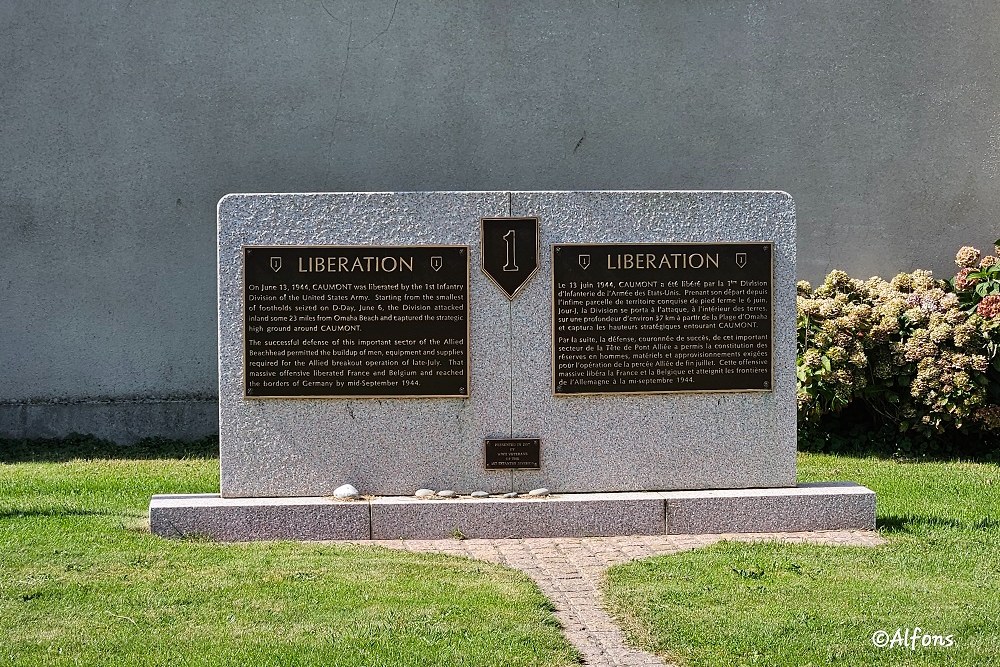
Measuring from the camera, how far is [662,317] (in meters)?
7.12

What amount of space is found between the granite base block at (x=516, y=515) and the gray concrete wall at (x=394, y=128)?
3.73 metres

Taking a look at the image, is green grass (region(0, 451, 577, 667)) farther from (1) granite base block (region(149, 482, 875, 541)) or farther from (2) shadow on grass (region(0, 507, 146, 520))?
(1) granite base block (region(149, 482, 875, 541))

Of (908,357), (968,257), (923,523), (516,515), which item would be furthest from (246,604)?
(968,257)

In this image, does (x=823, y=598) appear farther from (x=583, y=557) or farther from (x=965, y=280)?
(x=965, y=280)

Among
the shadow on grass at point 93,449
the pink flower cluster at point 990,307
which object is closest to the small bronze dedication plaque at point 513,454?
the shadow on grass at point 93,449

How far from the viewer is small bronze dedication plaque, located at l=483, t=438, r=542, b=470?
7051 millimetres

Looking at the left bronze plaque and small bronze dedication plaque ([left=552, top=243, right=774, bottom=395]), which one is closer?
the left bronze plaque

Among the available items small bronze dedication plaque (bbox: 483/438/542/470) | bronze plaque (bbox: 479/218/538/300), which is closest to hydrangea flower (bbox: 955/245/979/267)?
bronze plaque (bbox: 479/218/538/300)

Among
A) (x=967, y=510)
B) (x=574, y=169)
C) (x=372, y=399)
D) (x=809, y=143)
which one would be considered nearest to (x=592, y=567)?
(x=372, y=399)

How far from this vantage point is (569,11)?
1055 cm

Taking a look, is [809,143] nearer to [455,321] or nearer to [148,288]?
[455,321]

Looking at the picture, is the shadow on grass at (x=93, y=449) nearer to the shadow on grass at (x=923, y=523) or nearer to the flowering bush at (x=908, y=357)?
the flowering bush at (x=908, y=357)

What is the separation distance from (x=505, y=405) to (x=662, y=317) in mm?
1058

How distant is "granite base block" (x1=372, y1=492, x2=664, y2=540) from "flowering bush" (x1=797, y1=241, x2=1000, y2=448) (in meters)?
3.37
